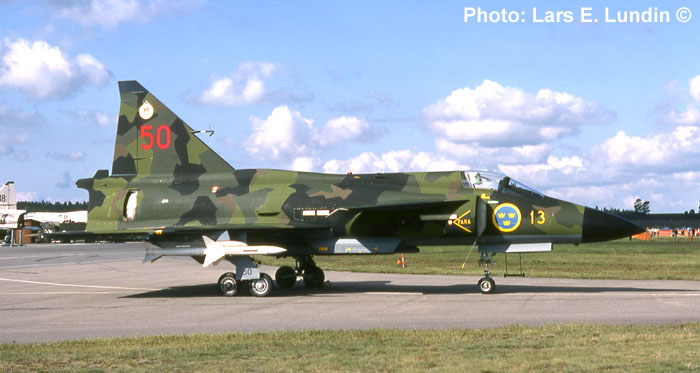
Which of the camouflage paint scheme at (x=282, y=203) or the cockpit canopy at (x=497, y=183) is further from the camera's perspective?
the cockpit canopy at (x=497, y=183)

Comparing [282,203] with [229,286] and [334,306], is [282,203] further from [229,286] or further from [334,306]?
[334,306]

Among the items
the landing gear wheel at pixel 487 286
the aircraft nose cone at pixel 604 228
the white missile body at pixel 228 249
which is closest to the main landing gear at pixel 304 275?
the white missile body at pixel 228 249

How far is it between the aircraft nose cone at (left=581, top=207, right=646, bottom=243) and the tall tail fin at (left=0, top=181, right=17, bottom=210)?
262ft

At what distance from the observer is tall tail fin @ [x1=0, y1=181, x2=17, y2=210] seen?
3300 inches

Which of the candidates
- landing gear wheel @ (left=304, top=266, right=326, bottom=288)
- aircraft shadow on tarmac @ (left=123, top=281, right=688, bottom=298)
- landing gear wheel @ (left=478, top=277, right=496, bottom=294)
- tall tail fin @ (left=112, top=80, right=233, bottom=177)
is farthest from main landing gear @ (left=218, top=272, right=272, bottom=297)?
landing gear wheel @ (left=478, top=277, right=496, bottom=294)

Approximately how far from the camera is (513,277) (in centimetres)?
2278

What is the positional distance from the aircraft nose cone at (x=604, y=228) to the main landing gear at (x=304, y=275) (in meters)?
6.90

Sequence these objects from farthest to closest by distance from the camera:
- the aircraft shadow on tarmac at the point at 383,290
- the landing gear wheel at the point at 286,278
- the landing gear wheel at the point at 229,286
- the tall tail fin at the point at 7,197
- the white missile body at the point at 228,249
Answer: the tall tail fin at the point at 7,197
the landing gear wheel at the point at 286,278
the aircraft shadow on tarmac at the point at 383,290
the landing gear wheel at the point at 229,286
the white missile body at the point at 228,249

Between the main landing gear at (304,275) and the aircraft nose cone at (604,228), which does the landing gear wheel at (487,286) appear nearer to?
the aircraft nose cone at (604,228)

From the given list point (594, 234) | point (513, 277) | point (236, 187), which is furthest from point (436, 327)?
point (513, 277)

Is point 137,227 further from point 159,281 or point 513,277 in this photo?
point 513,277

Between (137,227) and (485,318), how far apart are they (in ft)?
31.1

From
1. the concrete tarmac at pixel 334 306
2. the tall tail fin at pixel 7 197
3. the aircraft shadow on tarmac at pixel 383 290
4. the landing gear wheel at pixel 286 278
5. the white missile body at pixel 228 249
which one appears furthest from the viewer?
the tall tail fin at pixel 7 197

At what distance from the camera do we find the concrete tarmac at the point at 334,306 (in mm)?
12250
